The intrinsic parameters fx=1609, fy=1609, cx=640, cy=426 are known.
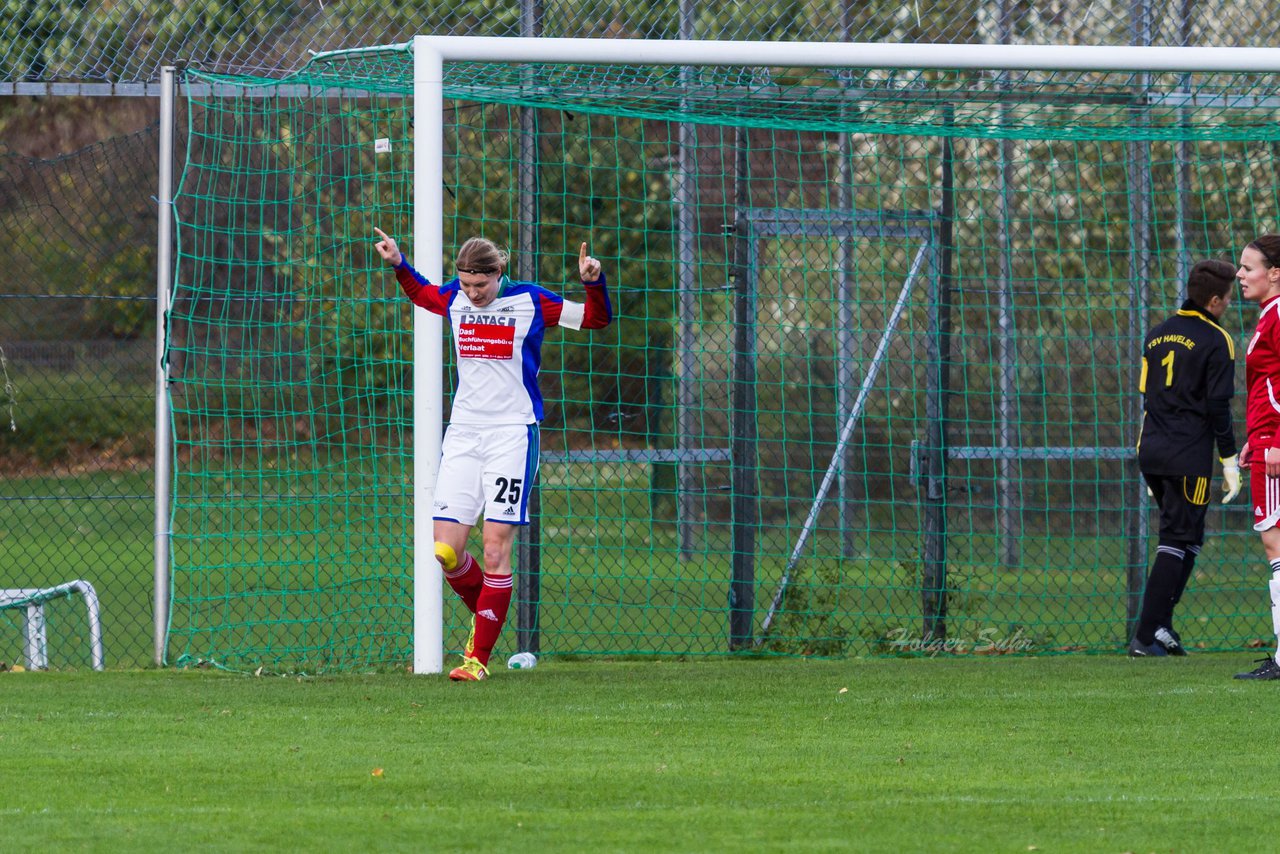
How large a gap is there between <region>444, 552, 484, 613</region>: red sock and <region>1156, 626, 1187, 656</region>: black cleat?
345 cm

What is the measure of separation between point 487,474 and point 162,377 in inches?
76.9

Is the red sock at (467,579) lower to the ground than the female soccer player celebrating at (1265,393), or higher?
lower

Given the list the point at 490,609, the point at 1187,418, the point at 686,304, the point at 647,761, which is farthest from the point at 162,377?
the point at 1187,418

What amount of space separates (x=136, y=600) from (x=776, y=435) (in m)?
4.49

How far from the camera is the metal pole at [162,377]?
26.1 feet

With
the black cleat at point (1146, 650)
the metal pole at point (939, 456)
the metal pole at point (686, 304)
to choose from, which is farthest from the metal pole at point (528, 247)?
the black cleat at point (1146, 650)

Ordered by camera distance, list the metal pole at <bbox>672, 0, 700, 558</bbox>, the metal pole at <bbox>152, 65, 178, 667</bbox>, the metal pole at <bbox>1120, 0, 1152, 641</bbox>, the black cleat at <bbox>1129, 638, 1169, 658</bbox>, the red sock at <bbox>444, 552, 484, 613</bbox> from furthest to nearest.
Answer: the metal pole at <bbox>1120, 0, 1152, 641</bbox>
the metal pole at <bbox>672, 0, 700, 558</bbox>
the black cleat at <bbox>1129, 638, 1169, 658</bbox>
the metal pole at <bbox>152, 65, 178, 667</bbox>
the red sock at <bbox>444, 552, 484, 613</bbox>

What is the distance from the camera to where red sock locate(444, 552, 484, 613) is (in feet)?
23.6

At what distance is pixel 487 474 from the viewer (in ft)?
23.0

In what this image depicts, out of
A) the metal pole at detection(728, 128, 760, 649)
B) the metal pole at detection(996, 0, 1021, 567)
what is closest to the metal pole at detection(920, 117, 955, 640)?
the metal pole at detection(996, 0, 1021, 567)

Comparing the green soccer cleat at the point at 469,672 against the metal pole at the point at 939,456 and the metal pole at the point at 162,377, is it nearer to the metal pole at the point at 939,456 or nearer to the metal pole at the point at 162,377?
the metal pole at the point at 162,377

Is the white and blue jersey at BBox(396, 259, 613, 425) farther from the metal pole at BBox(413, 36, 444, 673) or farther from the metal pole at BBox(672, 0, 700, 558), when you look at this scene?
the metal pole at BBox(672, 0, 700, 558)

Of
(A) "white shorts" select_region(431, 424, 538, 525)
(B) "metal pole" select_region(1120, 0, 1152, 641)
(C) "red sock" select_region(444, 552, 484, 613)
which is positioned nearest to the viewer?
(A) "white shorts" select_region(431, 424, 538, 525)

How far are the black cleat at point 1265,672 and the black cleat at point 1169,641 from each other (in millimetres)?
963
